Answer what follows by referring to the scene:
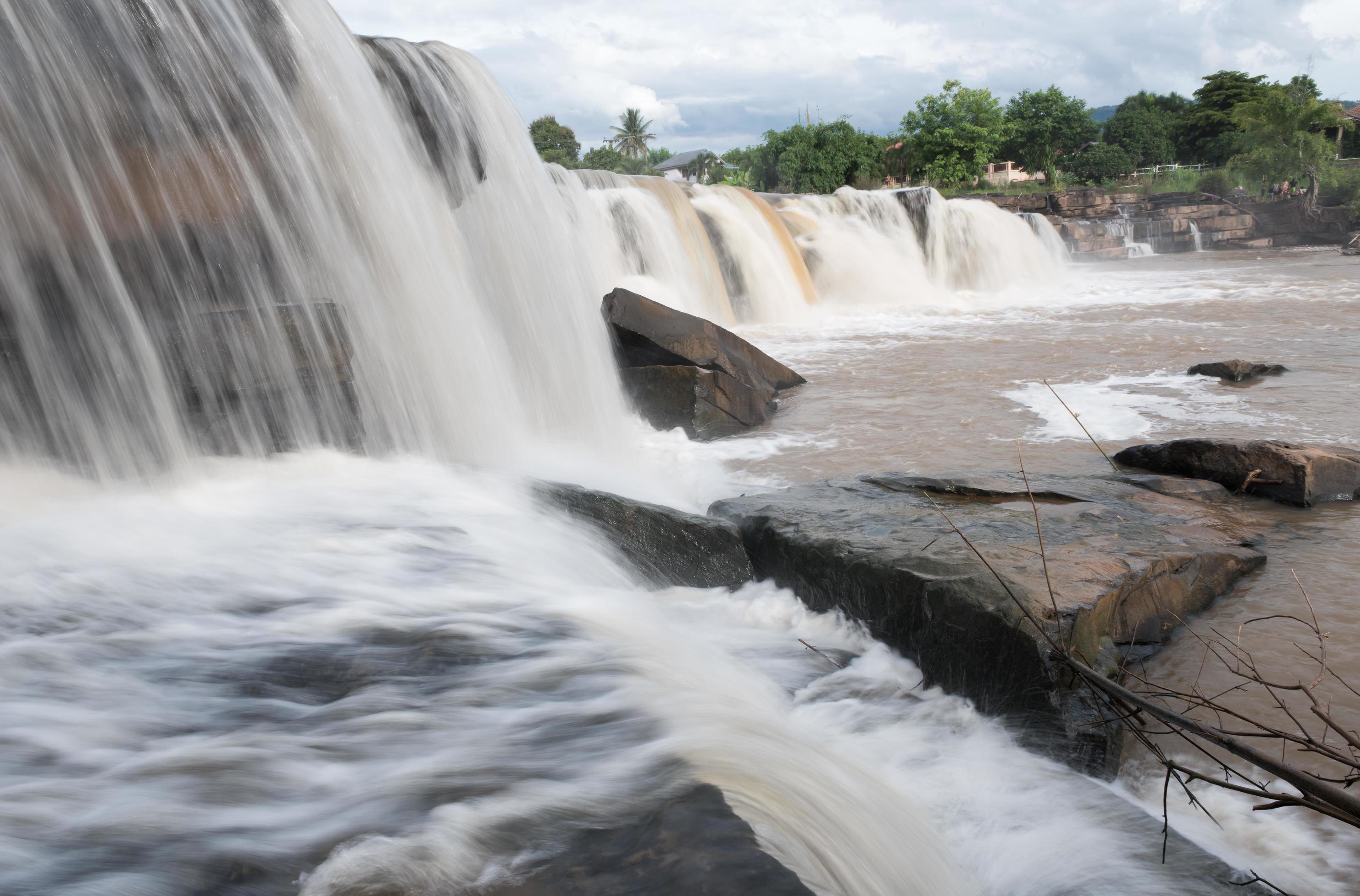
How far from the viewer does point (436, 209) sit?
24.5 ft

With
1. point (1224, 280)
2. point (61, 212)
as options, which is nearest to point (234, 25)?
point (61, 212)

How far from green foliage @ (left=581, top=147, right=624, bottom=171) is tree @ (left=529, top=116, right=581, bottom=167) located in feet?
10.1

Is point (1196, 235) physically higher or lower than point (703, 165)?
lower

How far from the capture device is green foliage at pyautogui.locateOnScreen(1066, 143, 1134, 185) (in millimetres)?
49156

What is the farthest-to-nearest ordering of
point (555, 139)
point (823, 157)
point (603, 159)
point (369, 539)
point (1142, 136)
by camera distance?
point (603, 159) < point (555, 139) < point (1142, 136) < point (823, 157) < point (369, 539)

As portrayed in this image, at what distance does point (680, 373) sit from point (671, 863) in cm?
664

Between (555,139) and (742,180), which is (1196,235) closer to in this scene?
(742,180)

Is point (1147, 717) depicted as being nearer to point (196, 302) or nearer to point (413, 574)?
point (413, 574)

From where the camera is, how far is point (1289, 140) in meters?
35.4

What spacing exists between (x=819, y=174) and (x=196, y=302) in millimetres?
42588

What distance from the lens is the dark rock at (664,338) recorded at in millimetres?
8477

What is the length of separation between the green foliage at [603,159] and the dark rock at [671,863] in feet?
227

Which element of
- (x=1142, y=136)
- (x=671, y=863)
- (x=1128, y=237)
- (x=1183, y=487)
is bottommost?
(x=1183, y=487)

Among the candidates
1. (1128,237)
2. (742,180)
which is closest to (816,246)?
(1128,237)
